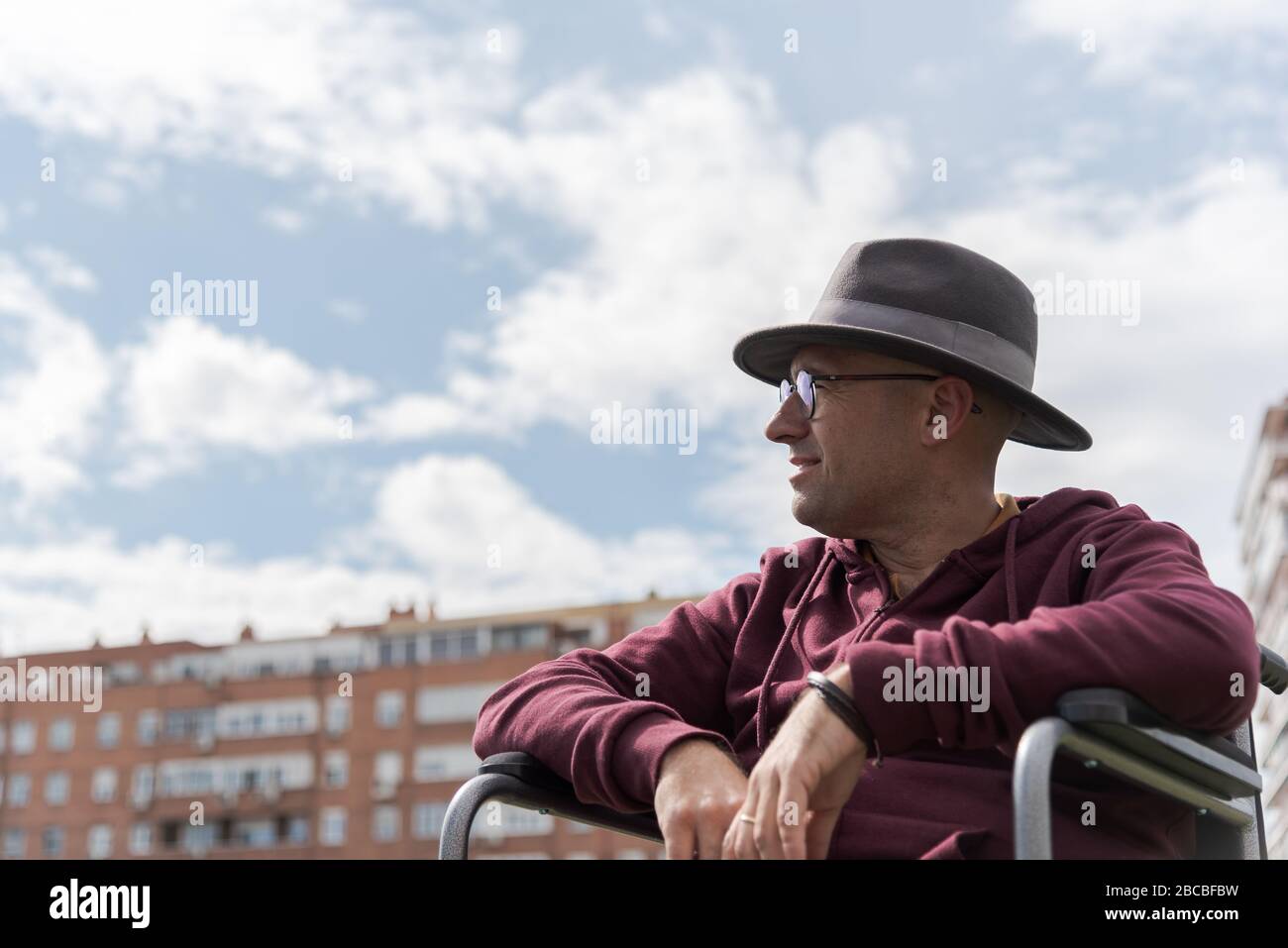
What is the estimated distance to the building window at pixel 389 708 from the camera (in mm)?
68312

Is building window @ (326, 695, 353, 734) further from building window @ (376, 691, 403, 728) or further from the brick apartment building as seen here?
building window @ (376, 691, 403, 728)

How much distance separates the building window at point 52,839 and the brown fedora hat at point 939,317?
264 feet

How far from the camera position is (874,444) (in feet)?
9.04

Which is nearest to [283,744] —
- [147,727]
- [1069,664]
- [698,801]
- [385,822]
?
[385,822]

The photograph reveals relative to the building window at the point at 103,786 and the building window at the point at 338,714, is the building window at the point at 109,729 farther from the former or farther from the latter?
the building window at the point at 338,714

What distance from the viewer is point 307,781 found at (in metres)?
70.2

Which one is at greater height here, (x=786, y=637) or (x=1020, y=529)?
(x=1020, y=529)

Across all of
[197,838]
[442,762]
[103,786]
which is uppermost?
[442,762]

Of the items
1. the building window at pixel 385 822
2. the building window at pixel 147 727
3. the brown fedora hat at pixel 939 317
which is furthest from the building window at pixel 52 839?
the brown fedora hat at pixel 939 317

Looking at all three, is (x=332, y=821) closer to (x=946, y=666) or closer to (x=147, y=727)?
(x=147, y=727)

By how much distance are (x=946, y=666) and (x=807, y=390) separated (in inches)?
35.6
